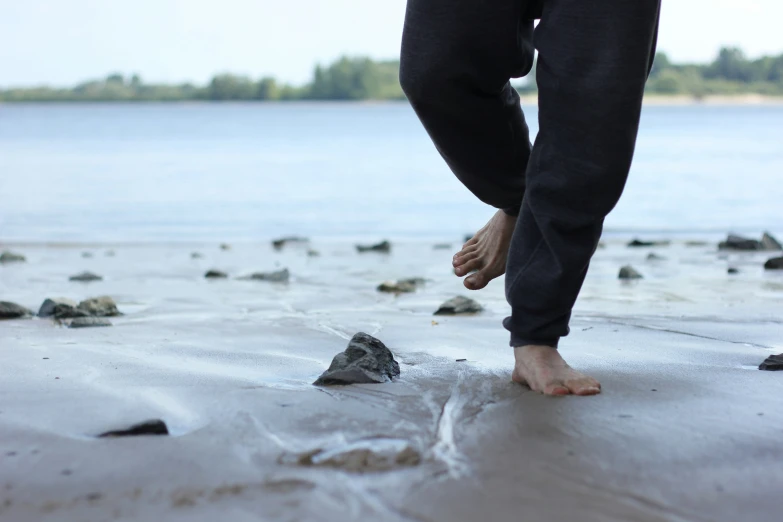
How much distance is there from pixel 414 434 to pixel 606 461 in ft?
1.14

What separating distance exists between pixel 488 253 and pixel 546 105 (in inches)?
23.3

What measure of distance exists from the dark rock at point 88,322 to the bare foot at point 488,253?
1376mm

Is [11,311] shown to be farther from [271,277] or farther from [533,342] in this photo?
[533,342]

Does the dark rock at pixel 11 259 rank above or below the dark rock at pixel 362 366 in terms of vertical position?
below

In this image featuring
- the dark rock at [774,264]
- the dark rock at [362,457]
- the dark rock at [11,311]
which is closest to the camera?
the dark rock at [362,457]

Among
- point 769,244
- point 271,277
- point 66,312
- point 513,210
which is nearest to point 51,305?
point 66,312

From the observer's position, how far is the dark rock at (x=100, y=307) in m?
3.53

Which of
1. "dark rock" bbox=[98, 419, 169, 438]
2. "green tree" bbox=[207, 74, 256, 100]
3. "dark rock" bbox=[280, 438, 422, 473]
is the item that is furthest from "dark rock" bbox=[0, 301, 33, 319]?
"green tree" bbox=[207, 74, 256, 100]

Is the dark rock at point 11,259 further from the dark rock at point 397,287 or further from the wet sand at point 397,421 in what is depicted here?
the wet sand at point 397,421

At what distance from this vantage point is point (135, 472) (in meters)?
1.51

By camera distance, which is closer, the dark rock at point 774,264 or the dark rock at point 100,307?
the dark rock at point 100,307

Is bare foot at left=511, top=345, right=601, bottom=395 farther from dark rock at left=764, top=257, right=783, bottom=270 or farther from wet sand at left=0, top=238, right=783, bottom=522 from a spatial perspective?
dark rock at left=764, top=257, right=783, bottom=270

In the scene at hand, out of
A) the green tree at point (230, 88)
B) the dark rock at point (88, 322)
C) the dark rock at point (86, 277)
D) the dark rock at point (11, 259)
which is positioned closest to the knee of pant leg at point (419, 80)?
the dark rock at point (88, 322)

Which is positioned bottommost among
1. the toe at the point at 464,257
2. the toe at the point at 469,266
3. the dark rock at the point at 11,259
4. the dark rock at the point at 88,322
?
the dark rock at the point at 11,259
